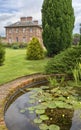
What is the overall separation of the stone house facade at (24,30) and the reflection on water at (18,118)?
44.1 m

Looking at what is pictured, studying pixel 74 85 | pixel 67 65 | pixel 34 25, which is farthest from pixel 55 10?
pixel 34 25

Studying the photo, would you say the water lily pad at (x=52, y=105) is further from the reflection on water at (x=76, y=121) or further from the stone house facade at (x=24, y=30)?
the stone house facade at (x=24, y=30)

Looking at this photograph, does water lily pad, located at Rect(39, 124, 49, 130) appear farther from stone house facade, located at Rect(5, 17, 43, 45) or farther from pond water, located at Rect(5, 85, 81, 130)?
stone house facade, located at Rect(5, 17, 43, 45)

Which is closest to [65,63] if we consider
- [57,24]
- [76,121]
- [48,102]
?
[48,102]

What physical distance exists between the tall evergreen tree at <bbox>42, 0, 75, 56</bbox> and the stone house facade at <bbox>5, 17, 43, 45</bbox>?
109 feet

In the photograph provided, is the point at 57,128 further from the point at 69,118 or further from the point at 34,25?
the point at 34,25

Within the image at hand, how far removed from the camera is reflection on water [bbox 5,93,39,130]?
5.68 metres

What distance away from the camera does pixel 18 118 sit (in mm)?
6234

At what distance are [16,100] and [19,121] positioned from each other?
2000 millimetres

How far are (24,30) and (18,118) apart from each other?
49.0 m

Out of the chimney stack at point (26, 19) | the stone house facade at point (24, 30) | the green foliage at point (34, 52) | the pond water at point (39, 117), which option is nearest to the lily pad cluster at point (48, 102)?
the pond water at point (39, 117)

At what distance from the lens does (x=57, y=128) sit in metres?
5.32

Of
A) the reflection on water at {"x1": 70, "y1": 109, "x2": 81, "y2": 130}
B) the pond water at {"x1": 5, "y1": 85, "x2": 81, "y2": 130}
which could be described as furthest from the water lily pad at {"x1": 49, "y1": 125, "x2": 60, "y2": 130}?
the reflection on water at {"x1": 70, "y1": 109, "x2": 81, "y2": 130}

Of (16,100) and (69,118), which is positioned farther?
(16,100)
